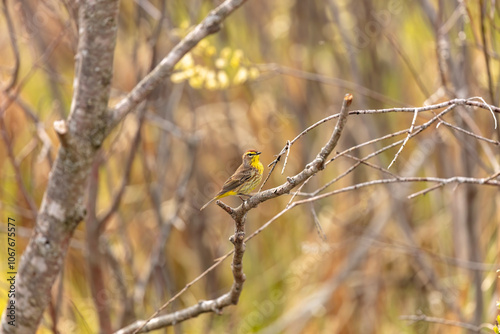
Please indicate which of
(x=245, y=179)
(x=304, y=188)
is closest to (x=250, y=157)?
(x=245, y=179)

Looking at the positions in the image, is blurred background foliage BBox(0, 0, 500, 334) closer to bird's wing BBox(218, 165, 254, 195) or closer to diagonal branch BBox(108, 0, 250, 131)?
diagonal branch BBox(108, 0, 250, 131)

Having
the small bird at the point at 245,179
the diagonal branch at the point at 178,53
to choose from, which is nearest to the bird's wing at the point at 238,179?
the small bird at the point at 245,179

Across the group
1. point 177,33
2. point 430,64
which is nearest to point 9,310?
point 177,33

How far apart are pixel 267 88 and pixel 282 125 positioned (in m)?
0.56

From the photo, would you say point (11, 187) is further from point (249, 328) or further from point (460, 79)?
point (460, 79)

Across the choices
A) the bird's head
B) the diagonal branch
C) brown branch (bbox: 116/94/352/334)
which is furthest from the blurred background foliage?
the bird's head

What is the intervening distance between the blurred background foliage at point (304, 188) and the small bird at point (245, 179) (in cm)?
193

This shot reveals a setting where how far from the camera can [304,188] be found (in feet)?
15.3

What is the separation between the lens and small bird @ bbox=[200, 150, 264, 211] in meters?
1.72

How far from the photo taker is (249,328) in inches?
172

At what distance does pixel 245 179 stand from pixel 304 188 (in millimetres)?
2979

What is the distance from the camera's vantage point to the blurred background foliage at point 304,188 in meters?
3.93

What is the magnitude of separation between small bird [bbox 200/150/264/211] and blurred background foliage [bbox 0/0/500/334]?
1.93m

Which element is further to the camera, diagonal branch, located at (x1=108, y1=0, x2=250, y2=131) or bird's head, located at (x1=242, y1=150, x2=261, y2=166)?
diagonal branch, located at (x1=108, y1=0, x2=250, y2=131)
